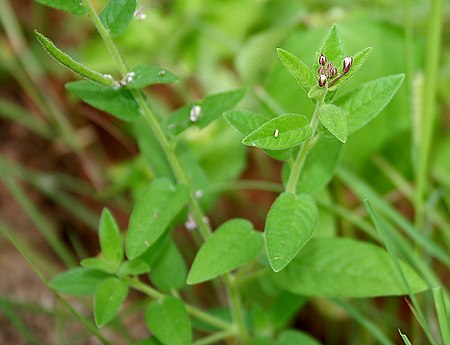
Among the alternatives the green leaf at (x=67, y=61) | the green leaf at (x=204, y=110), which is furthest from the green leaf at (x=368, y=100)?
the green leaf at (x=67, y=61)

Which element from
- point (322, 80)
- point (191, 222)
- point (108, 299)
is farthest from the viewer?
point (191, 222)

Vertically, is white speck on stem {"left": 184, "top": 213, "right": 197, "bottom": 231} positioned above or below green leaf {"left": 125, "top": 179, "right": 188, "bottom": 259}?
below

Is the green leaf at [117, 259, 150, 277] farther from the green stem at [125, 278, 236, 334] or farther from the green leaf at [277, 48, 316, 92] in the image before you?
the green leaf at [277, 48, 316, 92]

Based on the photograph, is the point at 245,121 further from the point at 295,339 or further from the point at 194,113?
the point at 295,339

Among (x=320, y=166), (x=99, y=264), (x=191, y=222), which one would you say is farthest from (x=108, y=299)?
(x=320, y=166)

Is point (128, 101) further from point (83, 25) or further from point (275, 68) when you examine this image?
point (83, 25)

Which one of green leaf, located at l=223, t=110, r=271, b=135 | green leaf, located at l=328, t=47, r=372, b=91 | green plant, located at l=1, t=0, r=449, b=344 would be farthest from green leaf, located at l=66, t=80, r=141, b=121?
green leaf, located at l=328, t=47, r=372, b=91

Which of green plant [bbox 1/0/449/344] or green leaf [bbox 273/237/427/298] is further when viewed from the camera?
green leaf [bbox 273/237/427/298]
